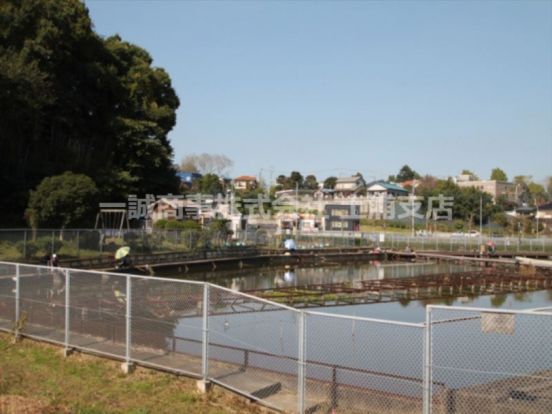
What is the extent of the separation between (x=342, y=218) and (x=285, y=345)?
76.0m

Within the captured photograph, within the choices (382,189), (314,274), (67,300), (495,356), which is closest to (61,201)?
(314,274)

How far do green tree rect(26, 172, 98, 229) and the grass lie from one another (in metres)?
23.5

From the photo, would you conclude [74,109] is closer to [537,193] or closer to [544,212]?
[544,212]

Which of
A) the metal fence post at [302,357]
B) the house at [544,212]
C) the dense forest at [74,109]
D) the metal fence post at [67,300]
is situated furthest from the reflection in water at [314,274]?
the house at [544,212]

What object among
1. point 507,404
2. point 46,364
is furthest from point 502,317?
point 46,364

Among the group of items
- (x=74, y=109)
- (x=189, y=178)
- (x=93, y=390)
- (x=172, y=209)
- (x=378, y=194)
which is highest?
(x=74, y=109)

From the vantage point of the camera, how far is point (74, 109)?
50.5 metres

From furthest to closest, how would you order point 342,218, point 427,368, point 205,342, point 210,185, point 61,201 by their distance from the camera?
point 210,185 → point 342,218 → point 61,201 → point 205,342 → point 427,368

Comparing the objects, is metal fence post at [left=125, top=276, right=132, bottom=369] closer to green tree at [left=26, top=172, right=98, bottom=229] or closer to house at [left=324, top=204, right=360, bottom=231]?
green tree at [left=26, top=172, right=98, bottom=229]

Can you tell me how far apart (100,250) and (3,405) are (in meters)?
26.5

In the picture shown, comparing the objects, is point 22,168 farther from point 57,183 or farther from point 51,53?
point 57,183

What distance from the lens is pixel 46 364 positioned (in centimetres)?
984

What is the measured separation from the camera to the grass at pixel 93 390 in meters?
7.66

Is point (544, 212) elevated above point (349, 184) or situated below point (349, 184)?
below
